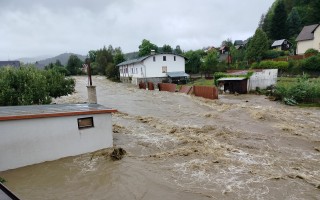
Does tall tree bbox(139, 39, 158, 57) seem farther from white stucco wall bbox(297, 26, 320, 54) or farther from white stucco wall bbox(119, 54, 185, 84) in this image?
white stucco wall bbox(297, 26, 320, 54)

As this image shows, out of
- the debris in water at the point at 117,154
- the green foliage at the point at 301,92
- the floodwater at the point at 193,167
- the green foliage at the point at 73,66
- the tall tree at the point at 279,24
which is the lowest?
the floodwater at the point at 193,167

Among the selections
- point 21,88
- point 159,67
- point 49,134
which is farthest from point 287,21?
point 49,134

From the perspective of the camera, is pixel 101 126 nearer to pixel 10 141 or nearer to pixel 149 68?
pixel 10 141

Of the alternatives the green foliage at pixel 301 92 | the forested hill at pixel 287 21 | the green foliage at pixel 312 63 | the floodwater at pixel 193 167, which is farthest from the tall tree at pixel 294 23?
the floodwater at pixel 193 167

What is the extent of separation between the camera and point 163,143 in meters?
13.1

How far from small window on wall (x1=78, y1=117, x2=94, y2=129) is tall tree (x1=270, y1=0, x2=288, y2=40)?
72.9 meters

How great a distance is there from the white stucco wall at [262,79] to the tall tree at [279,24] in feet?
157

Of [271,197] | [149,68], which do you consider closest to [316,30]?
[149,68]

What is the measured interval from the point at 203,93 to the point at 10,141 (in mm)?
22533

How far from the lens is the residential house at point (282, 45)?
216ft

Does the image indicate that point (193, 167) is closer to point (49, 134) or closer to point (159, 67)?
point (49, 134)

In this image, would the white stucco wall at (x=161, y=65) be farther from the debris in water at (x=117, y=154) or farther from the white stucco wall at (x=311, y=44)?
the debris in water at (x=117, y=154)

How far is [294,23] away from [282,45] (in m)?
14.7

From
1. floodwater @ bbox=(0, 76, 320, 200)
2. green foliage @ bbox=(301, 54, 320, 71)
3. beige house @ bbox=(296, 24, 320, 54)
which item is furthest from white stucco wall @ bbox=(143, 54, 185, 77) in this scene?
floodwater @ bbox=(0, 76, 320, 200)
